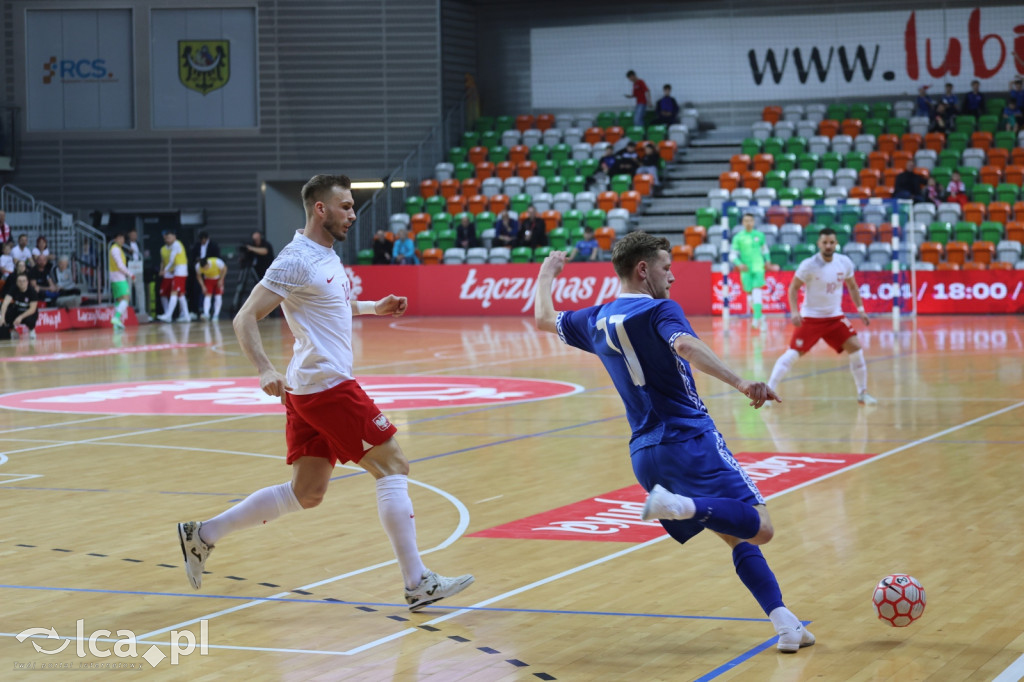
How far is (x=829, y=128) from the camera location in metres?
31.7

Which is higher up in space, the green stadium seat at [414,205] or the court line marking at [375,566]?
the green stadium seat at [414,205]

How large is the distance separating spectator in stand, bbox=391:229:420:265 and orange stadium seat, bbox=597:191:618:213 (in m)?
4.60

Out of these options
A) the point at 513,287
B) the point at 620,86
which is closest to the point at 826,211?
the point at 513,287

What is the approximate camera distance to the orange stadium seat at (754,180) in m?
29.9

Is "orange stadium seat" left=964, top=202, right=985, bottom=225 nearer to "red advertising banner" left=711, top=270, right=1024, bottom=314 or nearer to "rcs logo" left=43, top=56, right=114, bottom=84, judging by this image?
"red advertising banner" left=711, top=270, right=1024, bottom=314

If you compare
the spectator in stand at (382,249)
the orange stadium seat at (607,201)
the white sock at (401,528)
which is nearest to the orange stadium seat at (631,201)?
the orange stadium seat at (607,201)

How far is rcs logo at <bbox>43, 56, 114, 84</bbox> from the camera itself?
1335 inches

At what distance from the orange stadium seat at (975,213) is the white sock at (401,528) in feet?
80.4

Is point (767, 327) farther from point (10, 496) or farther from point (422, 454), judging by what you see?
point (10, 496)

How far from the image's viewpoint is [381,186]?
35.4 metres

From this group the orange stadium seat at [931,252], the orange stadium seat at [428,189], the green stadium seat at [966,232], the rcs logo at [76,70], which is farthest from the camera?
the rcs logo at [76,70]

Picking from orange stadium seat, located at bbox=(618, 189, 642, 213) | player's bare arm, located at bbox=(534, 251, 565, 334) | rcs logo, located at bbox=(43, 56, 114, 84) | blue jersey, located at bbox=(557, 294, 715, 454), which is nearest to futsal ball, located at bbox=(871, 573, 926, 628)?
blue jersey, located at bbox=(557, 294, 715, 454)

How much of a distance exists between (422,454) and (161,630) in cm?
511

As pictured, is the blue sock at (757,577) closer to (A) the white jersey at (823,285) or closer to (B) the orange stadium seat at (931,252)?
(A) the white jersey at (823,285)
